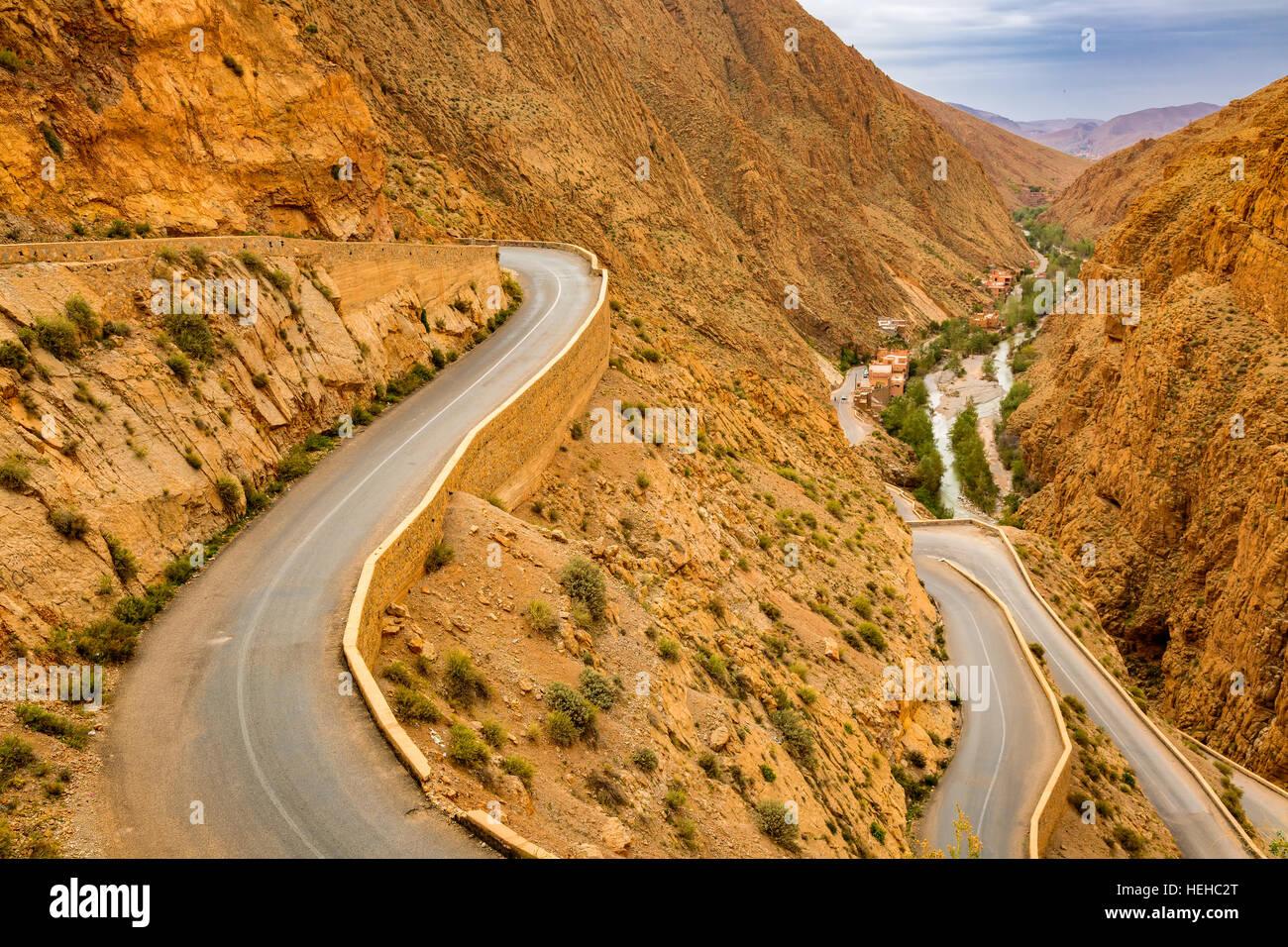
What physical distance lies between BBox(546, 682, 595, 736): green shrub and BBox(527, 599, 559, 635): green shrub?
1391 millimetres

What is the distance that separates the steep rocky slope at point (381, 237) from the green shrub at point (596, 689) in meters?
1.54

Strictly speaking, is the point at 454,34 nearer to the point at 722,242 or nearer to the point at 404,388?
the point at 722,242

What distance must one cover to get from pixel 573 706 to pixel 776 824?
4.00 metres

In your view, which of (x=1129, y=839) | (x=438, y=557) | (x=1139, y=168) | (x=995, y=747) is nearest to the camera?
(x=438, y=557)

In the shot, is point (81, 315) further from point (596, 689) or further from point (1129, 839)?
point (1129, 839)

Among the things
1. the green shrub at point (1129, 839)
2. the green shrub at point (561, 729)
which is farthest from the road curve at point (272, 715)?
the green shrub at point (1129, 839)

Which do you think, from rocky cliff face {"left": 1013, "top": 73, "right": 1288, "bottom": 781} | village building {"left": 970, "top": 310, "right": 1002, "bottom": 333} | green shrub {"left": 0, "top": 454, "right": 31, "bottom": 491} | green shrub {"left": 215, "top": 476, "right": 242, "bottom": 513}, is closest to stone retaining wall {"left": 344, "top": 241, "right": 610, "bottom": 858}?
green shrub {"left": 215, "top": 476, "right": 242, "bottom": 513}

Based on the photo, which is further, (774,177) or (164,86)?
(774,177)

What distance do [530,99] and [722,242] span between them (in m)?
20.7

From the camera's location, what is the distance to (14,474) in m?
10.1

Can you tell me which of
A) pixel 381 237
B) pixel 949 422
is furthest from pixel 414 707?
pixel 949 422

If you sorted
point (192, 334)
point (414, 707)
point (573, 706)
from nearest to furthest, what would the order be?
point (414, 707) < point (573, 706) < point (192, 334)

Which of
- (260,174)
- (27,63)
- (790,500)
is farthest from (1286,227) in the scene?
(27,63)

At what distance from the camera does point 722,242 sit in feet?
212
